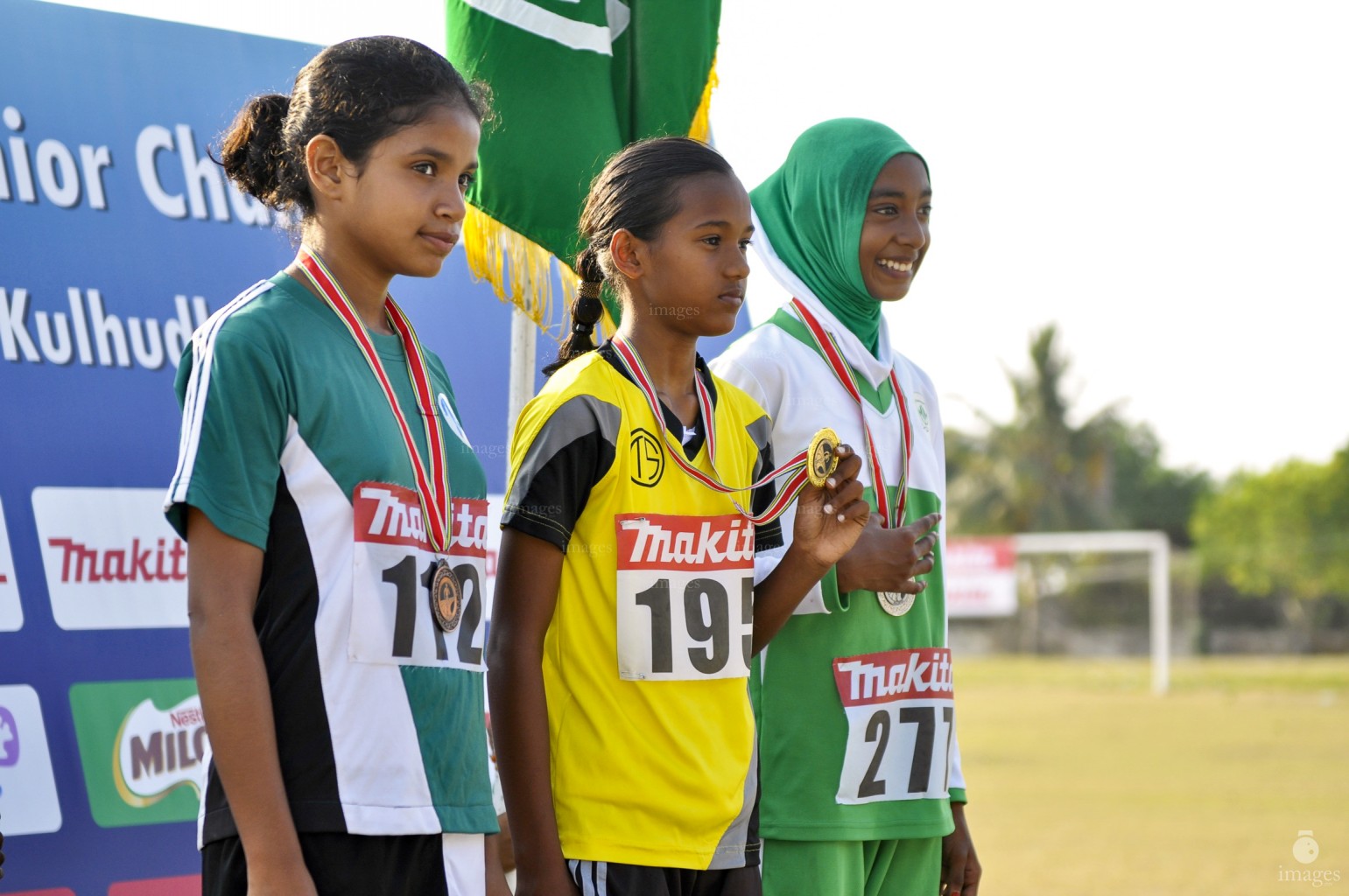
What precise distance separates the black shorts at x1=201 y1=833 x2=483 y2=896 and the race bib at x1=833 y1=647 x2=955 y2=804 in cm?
93

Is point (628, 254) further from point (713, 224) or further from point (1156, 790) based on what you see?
point (1156, 790)

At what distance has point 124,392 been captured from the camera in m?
3.23

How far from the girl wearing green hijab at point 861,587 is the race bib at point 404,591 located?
81 centimetres

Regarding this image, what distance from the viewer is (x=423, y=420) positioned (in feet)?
6.84

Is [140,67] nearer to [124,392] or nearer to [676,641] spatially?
[124,392]

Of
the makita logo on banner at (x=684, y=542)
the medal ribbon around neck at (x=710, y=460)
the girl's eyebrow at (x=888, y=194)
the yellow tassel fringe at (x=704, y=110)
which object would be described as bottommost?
the makita logo on banner at (x=684, y=542)

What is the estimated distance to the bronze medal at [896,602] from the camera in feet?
9.06

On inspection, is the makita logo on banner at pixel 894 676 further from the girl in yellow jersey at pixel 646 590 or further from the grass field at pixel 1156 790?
the grass field at pixel 1156 790

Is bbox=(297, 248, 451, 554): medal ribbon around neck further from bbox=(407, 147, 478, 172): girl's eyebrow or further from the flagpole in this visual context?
the flagpole

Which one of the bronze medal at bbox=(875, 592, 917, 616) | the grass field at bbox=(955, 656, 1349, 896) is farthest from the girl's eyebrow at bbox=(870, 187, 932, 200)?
the grass field at bbox=(955, 656, 1349, 896)

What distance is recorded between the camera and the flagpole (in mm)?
3305

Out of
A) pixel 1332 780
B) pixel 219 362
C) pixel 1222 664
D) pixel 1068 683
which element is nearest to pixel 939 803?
pixel 219 362

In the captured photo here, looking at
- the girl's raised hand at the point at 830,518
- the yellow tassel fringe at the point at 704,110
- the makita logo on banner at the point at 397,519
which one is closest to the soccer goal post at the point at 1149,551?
the yellow tassel fringe at the point at 704,110

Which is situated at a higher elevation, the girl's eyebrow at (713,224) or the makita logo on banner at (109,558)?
the girl's eyebrow at (713,224)
